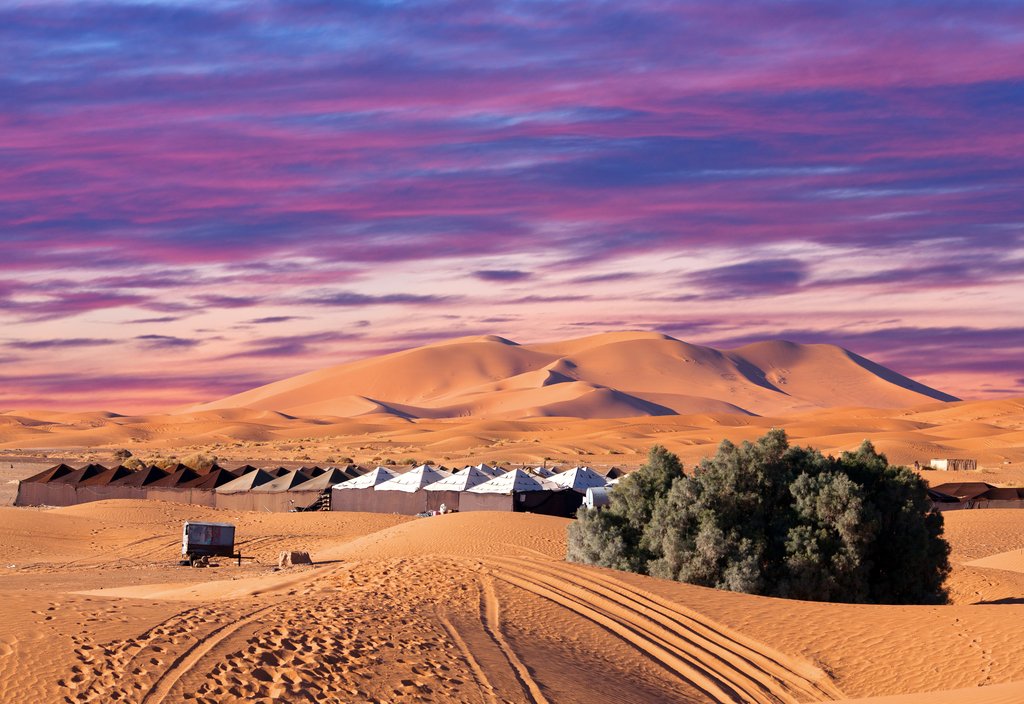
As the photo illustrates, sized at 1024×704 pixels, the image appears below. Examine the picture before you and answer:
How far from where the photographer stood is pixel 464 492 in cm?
4191

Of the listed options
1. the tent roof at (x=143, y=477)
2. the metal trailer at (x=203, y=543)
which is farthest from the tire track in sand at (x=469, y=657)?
the tent roof at (x=143, y=477)

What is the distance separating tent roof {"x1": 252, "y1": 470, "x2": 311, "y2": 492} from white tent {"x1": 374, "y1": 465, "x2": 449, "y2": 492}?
16.1 feet

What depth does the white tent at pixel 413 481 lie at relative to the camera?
147 ft

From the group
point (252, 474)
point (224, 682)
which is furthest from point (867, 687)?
point (252, 474)

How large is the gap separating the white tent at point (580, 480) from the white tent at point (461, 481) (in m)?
2.87

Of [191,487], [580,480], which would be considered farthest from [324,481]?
[580,480]

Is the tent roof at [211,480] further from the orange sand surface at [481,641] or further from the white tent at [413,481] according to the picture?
the orange sand surface at [481,641]

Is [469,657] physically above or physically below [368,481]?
below

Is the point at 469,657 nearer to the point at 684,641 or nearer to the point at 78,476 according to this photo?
the point at 684,641

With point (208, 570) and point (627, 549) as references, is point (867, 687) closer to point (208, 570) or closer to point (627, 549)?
point (627, 549)

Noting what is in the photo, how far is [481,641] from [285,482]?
34.1 m

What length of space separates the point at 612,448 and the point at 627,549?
7005 cm

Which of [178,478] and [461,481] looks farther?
[178,478]

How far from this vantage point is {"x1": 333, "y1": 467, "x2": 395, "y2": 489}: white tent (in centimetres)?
4584
